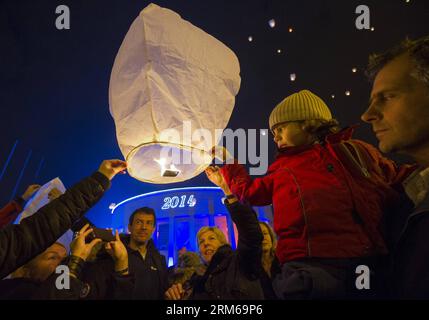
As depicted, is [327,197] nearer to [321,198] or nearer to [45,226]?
[321,198]

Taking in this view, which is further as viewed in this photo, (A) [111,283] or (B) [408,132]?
(A) [111,283]

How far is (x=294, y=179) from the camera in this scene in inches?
57.5

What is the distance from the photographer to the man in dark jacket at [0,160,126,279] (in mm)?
1273

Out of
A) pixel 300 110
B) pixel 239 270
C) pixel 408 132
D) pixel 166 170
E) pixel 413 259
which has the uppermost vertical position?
pixel 300 110

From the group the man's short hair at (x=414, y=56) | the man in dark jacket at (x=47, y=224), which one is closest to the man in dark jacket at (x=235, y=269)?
the man in dark jacket at (x=47, y=224)

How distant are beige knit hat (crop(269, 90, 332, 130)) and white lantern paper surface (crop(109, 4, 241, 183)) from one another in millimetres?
361

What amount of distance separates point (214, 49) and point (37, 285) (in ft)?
5.07

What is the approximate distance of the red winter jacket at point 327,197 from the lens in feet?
4.32

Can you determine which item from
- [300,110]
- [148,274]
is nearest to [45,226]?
[148,274]

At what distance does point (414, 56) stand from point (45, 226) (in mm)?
1595

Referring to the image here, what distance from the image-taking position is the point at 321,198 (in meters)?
1.38

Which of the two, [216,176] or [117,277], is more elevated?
[216,176]
